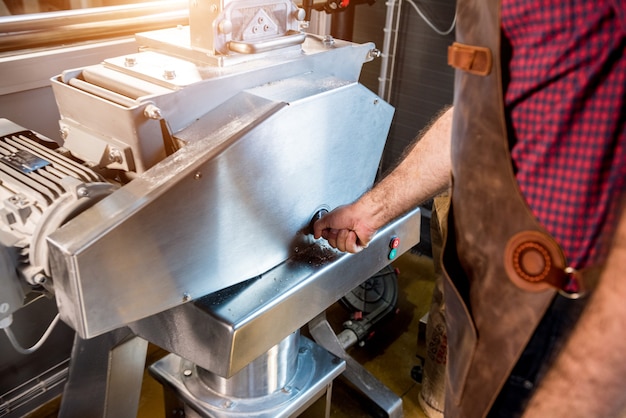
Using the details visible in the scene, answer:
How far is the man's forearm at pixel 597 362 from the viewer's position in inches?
20.6

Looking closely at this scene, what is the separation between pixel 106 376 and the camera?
1.11 metres

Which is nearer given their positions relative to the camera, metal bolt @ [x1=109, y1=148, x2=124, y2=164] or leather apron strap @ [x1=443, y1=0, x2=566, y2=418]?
leather apron strap @ [x1=443, y1=0, x2=566, y2=418]

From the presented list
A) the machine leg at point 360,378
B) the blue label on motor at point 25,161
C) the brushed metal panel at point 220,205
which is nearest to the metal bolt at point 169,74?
the brushed metal panel at point 220,205

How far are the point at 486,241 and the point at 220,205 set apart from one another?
356 mm

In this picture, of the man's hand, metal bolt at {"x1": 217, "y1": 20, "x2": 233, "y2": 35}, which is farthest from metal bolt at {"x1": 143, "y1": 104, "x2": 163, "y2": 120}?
the man's hand

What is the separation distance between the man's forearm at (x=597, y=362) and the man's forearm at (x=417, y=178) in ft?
1.27

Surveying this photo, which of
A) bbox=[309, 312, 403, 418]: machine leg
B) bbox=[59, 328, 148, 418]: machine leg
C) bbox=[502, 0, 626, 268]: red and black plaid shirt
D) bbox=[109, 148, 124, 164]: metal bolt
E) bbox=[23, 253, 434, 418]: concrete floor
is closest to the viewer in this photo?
bbox=[502, 0, 626, 268]: red and black plaid shirt

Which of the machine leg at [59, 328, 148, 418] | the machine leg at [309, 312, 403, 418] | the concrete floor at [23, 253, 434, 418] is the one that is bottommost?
the concrete floor at [23, 253, 434, 418]

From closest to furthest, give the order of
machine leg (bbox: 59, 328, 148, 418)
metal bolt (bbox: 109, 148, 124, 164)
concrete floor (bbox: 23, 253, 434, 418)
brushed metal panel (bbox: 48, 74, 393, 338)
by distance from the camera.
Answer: brushed metal panel (bbox: 48, 74, 393, 338)
metal bolt (bbox: 109, 148, 124, 164)
machine leg (bbox: 59, 328, 148, 418)
concrete floor (bbox: 23, 253, 434, 418)

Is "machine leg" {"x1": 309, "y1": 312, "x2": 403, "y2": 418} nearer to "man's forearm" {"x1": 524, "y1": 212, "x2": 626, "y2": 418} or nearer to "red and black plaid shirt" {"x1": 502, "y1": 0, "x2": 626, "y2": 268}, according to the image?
"man's forearm" {"x1": 524, "y1": 212, "x2": 626, "y2": 418}

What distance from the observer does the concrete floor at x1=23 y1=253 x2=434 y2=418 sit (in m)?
1.74

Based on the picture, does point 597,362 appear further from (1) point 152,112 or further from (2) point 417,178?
(1) point 152,112

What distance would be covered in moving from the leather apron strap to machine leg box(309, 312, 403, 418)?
0.91 meters

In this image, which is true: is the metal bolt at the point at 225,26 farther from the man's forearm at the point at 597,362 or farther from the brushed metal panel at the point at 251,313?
the man's forearm at the point at 597,362
